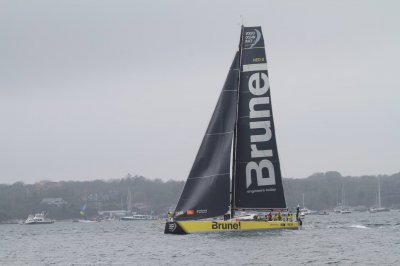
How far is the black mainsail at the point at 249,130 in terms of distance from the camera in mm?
54625

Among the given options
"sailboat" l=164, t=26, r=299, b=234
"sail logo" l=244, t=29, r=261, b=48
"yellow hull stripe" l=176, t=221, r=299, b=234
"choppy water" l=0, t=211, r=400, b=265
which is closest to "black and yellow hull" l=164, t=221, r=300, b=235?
"yellow hull stripe" l=176, t=221, r=299, b=234

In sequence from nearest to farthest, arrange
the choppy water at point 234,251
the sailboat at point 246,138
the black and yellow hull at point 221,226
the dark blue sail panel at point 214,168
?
the choppy water at point 234,251
the black and yellow hull at point 221,226
the dark blue sail panel at point 214,168
the sailboat at point 246,138

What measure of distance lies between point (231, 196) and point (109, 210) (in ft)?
455

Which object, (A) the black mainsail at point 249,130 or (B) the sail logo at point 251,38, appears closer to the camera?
(A) the black mainsail at point 249,130

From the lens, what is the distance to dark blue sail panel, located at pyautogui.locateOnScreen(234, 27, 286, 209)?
54.9 meters

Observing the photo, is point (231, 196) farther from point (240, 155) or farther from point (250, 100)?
point (250, 100)

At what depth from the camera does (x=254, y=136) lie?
2162 inches

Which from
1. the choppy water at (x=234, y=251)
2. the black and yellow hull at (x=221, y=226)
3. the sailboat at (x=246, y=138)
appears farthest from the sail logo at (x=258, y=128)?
the choppy water at (x=234, y=251)

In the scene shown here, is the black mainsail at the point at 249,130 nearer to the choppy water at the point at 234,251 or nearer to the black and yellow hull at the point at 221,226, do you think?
the black and yellow hull at the point at 221,226

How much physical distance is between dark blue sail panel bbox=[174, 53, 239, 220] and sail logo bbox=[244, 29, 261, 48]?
107 cm

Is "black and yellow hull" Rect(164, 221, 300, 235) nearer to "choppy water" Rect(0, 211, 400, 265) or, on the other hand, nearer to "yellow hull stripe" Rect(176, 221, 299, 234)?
"yellow hull stripe" Rect(176, 221, 299, 234)

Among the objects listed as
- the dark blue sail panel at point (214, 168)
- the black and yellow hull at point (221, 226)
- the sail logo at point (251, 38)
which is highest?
the sail logo at point (251, 38)

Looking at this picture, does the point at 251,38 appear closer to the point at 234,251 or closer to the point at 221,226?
the point at 221,226

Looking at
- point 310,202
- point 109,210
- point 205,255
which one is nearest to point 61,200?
point 109,210
